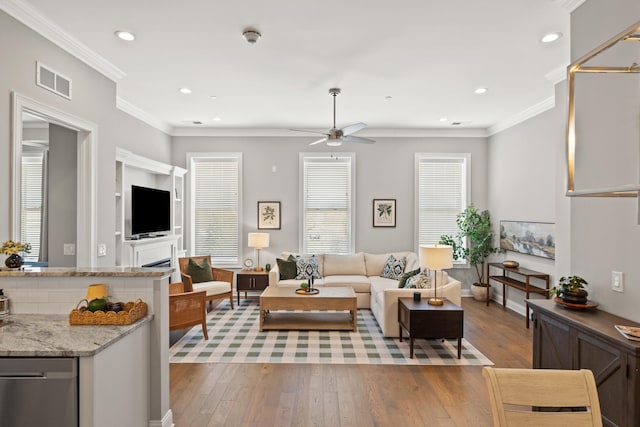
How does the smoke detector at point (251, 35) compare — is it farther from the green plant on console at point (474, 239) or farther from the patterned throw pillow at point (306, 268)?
the green plant on console at point (474, 239)

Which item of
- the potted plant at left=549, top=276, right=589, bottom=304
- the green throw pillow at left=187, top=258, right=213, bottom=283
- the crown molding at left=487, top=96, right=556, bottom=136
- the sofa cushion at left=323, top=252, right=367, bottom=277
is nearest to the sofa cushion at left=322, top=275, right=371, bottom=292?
the sofa cushion at left=323, top=252, right=367, bottom=277

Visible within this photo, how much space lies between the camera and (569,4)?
2633 millimetres

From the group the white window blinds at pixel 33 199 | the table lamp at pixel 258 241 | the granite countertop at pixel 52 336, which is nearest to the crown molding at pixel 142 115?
the white window blinds at pixel 33 199

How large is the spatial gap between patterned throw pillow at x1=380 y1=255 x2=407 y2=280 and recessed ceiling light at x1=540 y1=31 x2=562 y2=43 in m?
3.87

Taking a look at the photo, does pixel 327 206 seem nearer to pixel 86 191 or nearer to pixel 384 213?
pixel 384 213

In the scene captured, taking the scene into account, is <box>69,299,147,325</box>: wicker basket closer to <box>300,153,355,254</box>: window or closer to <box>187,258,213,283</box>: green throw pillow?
<box>187,258,213,283</box>: green throw pillow

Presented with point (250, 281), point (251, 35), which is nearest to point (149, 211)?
point (250, 281)

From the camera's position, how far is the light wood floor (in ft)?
9.04

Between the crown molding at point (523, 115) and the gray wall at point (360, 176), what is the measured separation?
44cm

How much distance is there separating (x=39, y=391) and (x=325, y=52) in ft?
11.0

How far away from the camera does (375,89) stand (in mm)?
4566

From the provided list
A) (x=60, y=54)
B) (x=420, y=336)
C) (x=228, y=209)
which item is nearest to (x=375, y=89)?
(x=420, y=336)

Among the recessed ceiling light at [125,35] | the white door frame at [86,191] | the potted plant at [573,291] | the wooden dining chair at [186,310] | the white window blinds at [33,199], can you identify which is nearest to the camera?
the potted plant at [573,291]

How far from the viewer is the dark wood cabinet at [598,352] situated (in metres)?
1.74
